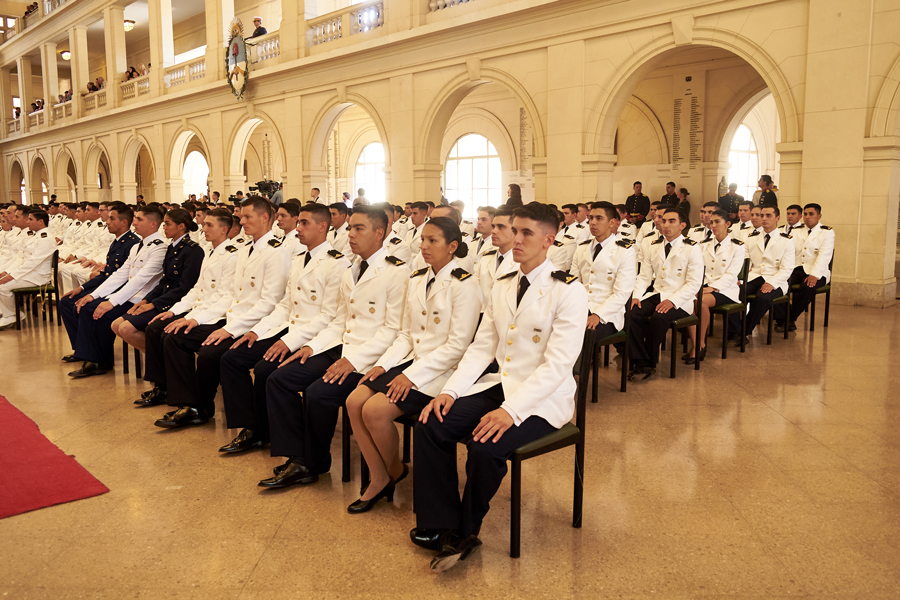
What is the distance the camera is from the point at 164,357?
435cm

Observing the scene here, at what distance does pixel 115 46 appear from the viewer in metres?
20.8

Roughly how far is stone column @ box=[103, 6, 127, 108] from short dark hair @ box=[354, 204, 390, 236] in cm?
2147

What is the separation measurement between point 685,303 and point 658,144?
9427 mm

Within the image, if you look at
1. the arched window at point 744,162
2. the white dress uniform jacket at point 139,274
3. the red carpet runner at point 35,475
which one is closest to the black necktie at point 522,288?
the red carpet runner at point 35,475

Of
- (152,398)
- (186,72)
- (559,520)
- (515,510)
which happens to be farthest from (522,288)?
(186,72)

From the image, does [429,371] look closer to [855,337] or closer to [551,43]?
[855,337]

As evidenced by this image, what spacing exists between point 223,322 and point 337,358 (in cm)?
132

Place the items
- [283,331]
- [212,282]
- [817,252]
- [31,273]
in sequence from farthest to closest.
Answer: [31,273], [817,252], [212,282], [283,331]

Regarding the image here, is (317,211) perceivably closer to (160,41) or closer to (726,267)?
(726,267)

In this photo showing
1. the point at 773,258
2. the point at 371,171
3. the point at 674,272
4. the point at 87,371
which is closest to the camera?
the point at 87,371

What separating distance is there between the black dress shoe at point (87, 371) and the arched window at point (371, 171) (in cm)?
1543

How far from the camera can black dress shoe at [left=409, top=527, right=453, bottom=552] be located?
2.60 meters

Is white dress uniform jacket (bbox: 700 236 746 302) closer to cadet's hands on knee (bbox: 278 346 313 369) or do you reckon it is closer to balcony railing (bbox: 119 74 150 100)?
cadet's hands on knee (bbox: 278 346 313 369)

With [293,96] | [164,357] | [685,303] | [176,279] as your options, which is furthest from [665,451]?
[293,96]
